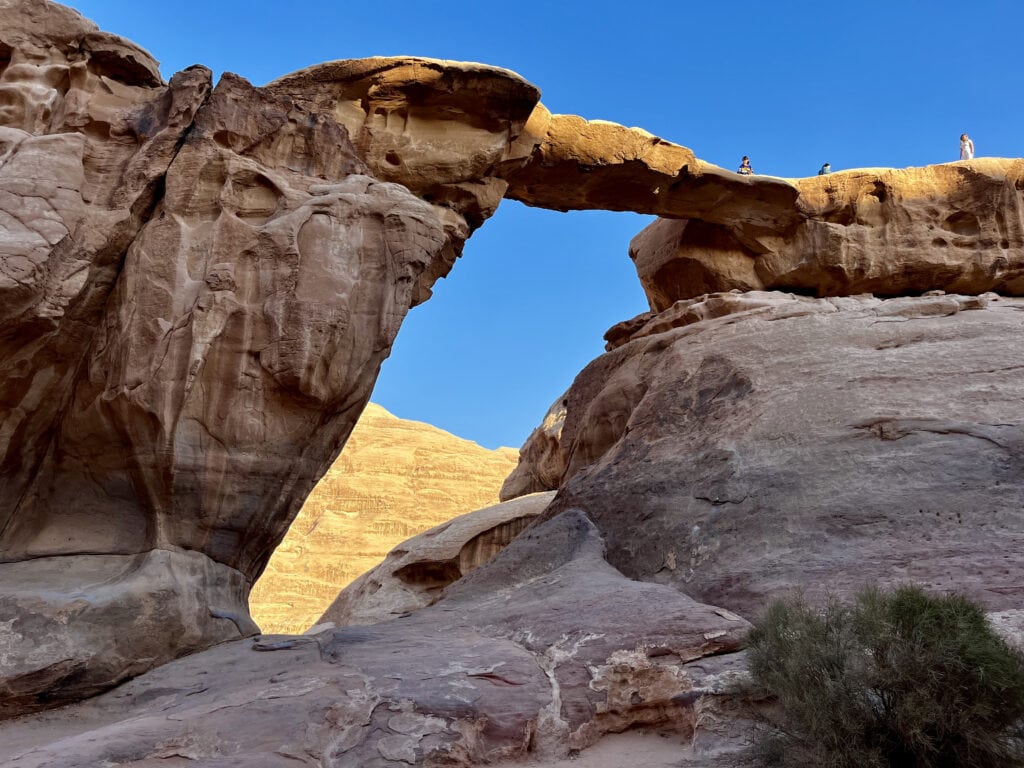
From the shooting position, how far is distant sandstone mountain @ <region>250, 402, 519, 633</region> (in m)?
31.4

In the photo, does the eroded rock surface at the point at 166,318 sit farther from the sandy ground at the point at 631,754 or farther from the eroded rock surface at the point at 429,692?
the sandy ground at the point at 631,754

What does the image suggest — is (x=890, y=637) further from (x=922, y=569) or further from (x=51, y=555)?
(x=51, y=555)

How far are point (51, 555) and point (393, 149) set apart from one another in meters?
5.96

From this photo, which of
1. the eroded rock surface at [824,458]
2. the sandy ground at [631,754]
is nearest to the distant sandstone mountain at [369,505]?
the eroded rock surface at [824,458]

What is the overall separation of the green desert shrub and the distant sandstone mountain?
2596 cm

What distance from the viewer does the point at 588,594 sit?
256 inches

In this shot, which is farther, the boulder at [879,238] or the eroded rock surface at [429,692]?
the boulder at [879,238]

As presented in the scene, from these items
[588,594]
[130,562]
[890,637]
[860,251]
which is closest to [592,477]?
[588,594]

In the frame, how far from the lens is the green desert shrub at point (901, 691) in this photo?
4309 mm

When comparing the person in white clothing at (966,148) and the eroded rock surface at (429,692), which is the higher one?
the person in white clothing at (966,148)

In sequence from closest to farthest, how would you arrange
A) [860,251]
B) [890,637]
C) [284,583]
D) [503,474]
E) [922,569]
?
1. [890,637]
2. [922,569]
3. [860,251]
4. [284,583]
5. [503,474]

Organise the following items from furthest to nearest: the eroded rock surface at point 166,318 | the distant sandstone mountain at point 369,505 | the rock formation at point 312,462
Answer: the distant sandstone mountain at point 369,505 < the eroded rock surface at point 166,318 < the rock formation at point 312,462

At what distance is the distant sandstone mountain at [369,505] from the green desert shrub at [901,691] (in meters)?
26.0

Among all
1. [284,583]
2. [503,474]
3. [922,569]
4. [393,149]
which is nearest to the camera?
[922,569]
